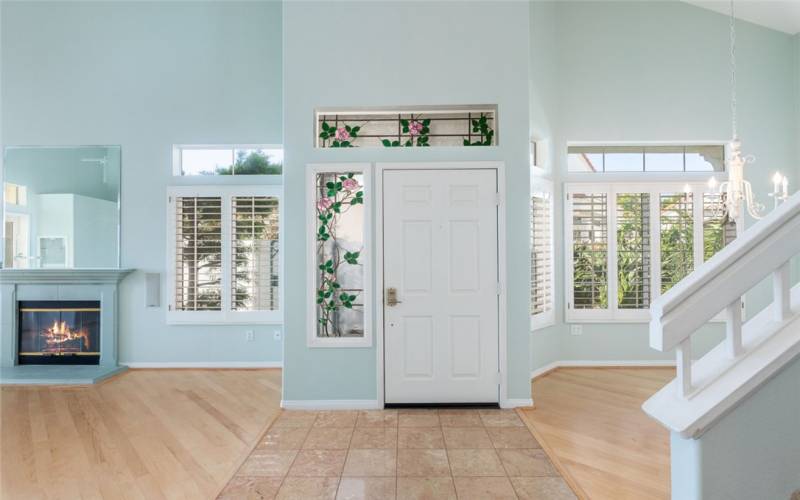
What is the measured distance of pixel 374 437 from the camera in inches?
124

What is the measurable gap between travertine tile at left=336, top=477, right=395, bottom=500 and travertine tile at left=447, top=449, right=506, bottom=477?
0.43 metres

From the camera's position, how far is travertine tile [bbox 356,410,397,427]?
3377 millimetres

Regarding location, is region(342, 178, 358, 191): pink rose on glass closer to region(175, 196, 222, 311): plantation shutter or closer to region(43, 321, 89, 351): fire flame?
region(175, 196, 222, 311): plantation shutter

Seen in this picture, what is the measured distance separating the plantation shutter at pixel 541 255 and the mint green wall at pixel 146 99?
3.05 metres

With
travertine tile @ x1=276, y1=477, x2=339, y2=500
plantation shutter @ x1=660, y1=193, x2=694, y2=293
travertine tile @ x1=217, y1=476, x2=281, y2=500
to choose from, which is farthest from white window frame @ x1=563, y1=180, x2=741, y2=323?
travertine tile @ x1=217, y1=476, x2=281, y2=500

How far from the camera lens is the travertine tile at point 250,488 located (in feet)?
7.91

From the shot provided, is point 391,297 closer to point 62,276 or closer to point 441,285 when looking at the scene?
point 441,285

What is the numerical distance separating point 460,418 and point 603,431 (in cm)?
108

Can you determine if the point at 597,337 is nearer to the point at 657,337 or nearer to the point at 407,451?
the point at 407,451

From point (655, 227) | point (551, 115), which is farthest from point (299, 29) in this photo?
point (655, 227)

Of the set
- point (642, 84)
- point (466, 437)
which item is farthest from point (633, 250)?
point (466, 437)

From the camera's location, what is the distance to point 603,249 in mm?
4980

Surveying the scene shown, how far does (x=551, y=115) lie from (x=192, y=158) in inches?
167

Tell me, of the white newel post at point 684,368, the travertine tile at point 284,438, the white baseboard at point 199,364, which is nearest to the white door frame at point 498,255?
the travertine tile at point 284,438
